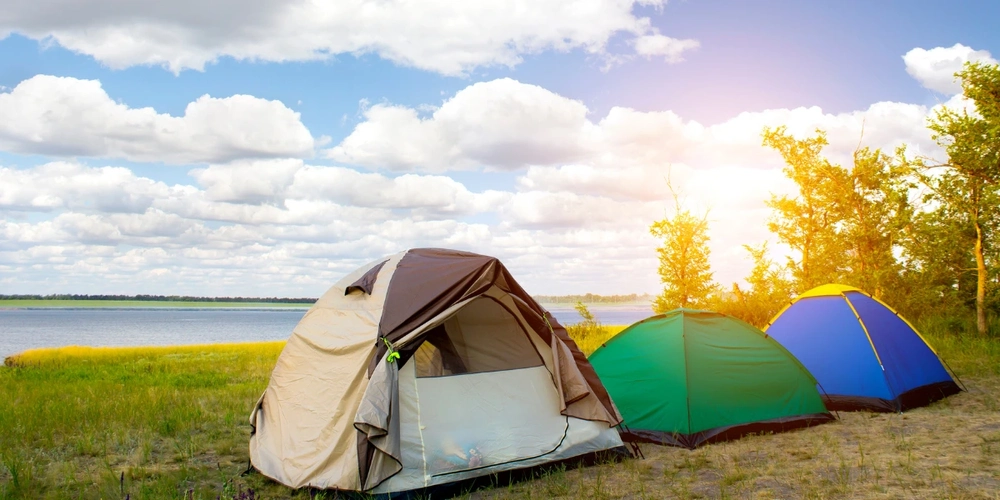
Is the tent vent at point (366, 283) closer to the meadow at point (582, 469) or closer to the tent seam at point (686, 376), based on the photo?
the meadow at point (582, 469)

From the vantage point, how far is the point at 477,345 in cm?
646

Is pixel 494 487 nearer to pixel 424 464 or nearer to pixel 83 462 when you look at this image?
pixel 424 464

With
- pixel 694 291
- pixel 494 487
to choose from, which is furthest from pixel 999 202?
Result: pixel 494 487

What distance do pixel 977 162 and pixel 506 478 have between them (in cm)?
1456

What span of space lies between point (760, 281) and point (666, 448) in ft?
52.8

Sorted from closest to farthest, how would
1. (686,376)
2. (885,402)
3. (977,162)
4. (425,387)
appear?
(425,387) < (686,376) < (885,402) < (977,162)

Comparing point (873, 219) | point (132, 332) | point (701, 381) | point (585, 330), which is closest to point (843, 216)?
point (873, 219)

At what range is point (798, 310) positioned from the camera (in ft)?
32.7

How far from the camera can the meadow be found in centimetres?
548

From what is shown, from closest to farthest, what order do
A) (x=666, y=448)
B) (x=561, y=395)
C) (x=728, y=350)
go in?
(x=561, y=395)
(x=666, y=448)
(x=728, y=350)

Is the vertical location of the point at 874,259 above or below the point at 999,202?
below

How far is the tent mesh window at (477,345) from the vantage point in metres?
6.21

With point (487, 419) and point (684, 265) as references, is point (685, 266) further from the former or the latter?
point (487, 419)

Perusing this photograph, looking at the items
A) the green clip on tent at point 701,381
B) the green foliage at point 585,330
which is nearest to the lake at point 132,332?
the green foliage at point 585,330
